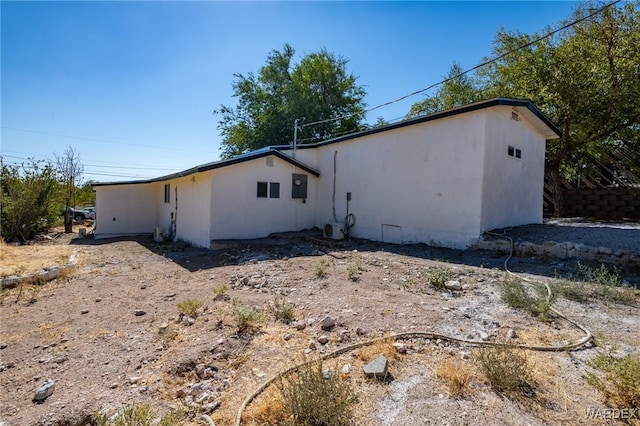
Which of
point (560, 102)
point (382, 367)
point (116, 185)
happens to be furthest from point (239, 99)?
point (382, 367)

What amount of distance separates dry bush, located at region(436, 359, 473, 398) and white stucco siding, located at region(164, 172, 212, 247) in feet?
27.6

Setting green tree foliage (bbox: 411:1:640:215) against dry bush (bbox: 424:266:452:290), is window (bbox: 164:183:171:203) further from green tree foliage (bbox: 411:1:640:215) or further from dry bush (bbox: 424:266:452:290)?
green tree foliage (bbox: 411:1:640:215)

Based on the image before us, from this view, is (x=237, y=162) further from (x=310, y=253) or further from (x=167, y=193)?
(x=167, y=193)

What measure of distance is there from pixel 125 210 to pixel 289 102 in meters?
11.8

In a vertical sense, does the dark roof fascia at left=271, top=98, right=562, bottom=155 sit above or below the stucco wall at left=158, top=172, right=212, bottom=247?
above

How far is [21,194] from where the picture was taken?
13266 mm

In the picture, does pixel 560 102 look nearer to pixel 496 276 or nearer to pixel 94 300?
pixel 496 276

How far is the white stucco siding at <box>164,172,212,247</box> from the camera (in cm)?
1011

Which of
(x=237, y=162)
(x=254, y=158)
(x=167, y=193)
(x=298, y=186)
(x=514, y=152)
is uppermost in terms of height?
(x=514, y=152)

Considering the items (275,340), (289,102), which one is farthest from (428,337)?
(289,102)

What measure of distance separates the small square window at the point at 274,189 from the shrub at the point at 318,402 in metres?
8.99

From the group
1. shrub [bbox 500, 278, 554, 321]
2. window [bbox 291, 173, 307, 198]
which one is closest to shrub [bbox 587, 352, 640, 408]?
shrub [bbox 500, 278, 554, 321]

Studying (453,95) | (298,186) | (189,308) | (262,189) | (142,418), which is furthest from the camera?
(453,95)

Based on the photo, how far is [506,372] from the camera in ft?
8.18
